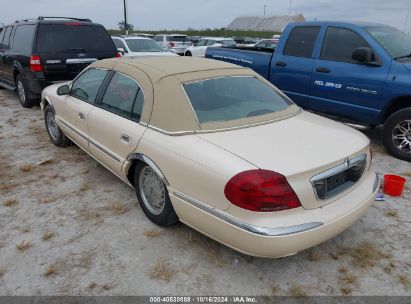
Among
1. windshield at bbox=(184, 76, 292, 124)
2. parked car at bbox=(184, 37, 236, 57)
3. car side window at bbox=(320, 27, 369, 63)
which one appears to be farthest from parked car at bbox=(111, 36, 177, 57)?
windshield at bbox=(184, 76, 292, 124)

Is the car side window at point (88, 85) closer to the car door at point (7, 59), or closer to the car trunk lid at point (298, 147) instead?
the car trunk lid at point (298, 147)

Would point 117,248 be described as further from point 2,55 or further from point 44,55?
point 2,55

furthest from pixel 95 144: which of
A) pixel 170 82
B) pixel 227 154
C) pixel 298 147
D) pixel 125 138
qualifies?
pixel 298 147

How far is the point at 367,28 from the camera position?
557 centimetres

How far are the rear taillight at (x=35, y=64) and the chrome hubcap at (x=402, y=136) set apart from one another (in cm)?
642

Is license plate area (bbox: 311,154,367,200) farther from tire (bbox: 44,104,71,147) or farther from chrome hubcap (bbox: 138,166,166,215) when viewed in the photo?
→ tire (bbox: 44,104,71,147)

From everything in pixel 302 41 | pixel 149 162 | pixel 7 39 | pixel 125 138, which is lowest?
pixel 149 162

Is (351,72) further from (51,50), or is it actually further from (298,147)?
(51,50)

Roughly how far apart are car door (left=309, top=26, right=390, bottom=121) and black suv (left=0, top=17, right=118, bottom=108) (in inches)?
182

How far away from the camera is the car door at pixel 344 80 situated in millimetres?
5277

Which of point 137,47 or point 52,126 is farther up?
point 137,47

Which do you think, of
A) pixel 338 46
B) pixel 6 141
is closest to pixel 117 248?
pixel 6 141

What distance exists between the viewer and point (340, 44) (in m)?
5.74

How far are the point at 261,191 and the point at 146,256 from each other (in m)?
1.24
